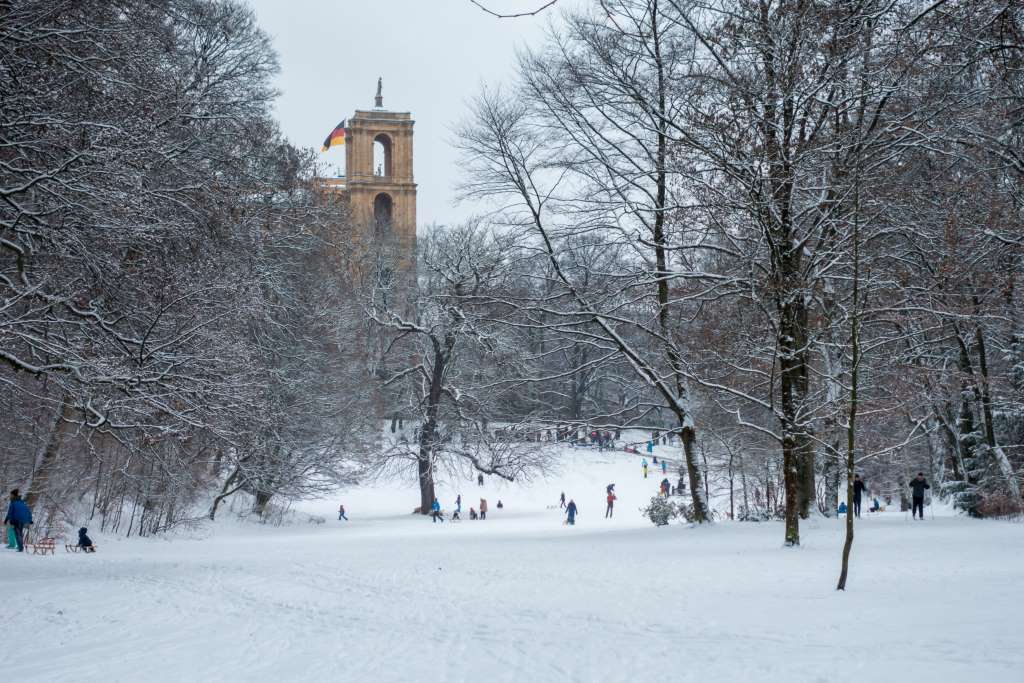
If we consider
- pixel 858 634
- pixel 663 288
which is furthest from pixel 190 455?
pixel 858 634

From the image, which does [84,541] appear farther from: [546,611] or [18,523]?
[546,611]

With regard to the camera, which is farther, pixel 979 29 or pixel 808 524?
pixel 808 524

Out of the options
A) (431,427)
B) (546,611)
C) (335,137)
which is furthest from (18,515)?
(335,137)

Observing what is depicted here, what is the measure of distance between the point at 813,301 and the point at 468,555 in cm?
788

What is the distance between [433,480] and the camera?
118 ft

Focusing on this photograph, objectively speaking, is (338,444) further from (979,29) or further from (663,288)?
(979,29)

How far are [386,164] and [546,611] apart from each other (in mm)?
81244

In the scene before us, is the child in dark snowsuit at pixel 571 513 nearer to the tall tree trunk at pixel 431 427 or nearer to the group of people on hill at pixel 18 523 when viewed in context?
the tall tree trunk at pixel 431 427

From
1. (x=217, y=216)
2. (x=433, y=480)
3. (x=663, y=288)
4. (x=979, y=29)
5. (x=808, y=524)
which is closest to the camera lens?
(x=979, y=29)

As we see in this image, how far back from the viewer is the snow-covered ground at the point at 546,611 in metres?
8.50

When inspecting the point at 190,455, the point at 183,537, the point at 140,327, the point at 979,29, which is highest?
the point at 979,29

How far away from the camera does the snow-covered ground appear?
850cm

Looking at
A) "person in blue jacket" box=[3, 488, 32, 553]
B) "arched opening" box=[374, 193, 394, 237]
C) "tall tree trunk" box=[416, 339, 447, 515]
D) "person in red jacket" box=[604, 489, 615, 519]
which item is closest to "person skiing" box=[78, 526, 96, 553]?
"person in blue jacket" box=[3, 488, 32, 553]

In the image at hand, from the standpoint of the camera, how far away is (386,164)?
295 ft
